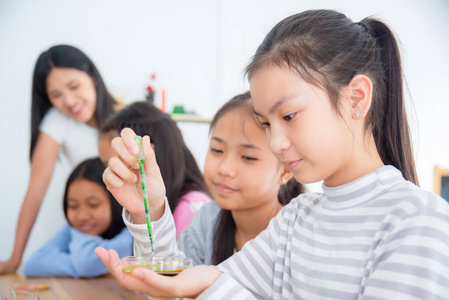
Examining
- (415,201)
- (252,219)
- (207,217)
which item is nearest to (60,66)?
(207,217)

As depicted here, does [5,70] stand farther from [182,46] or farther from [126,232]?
[126,232]

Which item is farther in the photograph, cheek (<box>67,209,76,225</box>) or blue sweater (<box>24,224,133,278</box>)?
cheek (<box>67,209,76,225</box>)

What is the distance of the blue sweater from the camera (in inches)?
59.1

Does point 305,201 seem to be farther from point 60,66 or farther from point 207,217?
point 60,66

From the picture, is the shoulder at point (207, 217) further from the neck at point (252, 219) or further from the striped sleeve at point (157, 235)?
the striped sleeve at point (157, 235)

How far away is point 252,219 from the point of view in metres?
1.32

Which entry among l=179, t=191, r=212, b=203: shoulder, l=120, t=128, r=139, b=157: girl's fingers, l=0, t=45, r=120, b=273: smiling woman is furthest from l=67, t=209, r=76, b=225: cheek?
l=120, t=128, r=139, b=157: girl's fingers

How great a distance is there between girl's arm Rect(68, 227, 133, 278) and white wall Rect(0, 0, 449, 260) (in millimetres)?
1907

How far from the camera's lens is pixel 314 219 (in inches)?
33.8

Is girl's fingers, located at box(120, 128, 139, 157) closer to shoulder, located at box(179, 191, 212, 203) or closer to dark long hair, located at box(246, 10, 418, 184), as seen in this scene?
dark long hair, located at box(246, 10, 418, 184)

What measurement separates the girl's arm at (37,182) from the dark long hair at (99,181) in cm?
50

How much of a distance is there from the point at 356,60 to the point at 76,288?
954 mm

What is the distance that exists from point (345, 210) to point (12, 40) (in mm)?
3219

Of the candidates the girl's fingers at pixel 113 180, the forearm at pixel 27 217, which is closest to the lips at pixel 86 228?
the forearm at pixel 27 217
